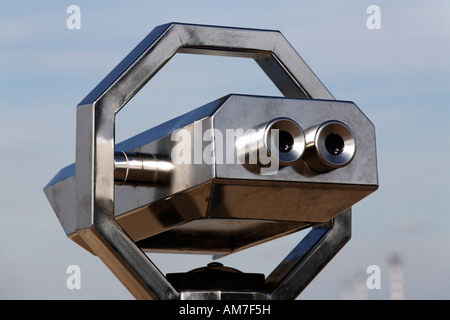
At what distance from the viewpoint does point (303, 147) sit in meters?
1.43

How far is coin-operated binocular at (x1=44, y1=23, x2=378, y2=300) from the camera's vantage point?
1.42 m

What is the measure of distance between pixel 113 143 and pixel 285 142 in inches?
11.1

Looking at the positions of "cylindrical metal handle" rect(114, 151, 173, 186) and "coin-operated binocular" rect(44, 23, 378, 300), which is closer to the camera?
"coin-operated binocular" rect(44, 23, 378, 300)

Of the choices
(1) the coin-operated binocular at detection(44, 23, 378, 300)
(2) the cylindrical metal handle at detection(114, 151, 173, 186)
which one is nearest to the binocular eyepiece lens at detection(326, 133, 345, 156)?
(1) the coin-operated binocular at detection(44, 23, 378, 300)

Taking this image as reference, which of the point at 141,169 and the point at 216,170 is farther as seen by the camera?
the point at 141,169

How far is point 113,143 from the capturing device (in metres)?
1.49

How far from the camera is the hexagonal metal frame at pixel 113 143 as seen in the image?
4.83 feet

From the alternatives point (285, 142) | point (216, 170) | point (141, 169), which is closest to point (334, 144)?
point (285, 142)

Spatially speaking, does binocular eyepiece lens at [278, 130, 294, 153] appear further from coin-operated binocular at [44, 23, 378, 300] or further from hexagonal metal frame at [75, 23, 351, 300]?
hexagonal metal frame at [75, 23, 351, 300]

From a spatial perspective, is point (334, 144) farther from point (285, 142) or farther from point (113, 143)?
point (113, 143)

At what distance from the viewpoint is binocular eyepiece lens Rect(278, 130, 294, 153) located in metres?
1.43

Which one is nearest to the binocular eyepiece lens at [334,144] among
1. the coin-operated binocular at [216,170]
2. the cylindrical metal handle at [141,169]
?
the coin-operated binocular at [216,170]

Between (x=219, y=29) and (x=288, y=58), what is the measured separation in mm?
185
